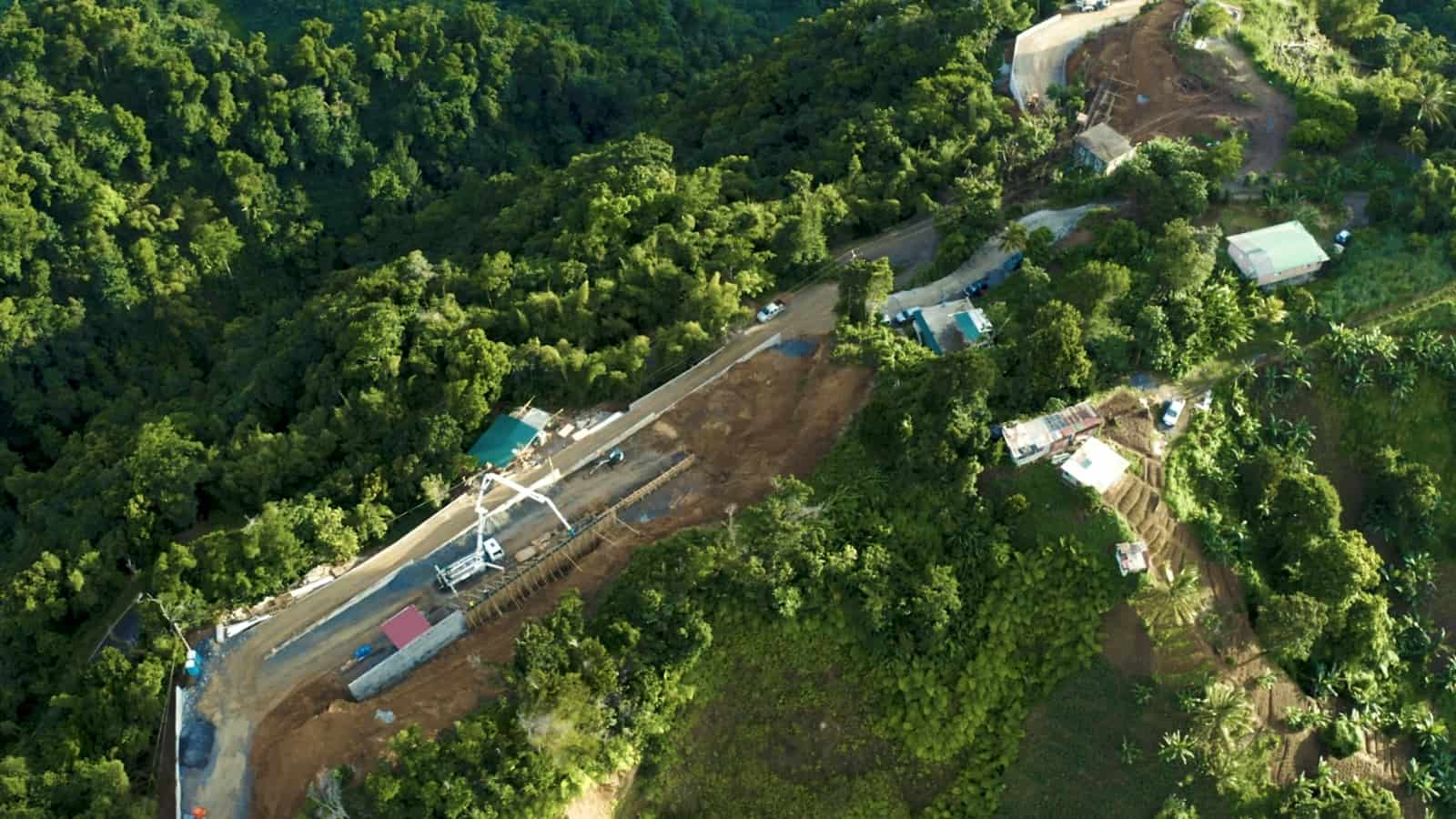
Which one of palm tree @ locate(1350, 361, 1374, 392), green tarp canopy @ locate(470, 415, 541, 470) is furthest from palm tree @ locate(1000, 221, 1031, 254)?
green tarp canopy @ locate(470, 415, 541, 470)

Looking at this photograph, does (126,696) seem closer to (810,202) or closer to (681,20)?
(810,202)

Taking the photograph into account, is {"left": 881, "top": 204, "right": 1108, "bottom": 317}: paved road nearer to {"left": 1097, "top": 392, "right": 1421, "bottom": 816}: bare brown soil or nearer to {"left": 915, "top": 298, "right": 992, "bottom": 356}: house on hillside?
{"left": 915, "top": 298, "right": 992, "bottom": 356}: house on hillside

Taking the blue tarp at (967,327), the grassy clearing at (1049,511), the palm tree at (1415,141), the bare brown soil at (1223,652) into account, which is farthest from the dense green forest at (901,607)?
the palm tree at (1415,141)

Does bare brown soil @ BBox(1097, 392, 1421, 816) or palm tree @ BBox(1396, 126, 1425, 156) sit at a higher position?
palm tree @ BBox(1396, 126, 1425, 156)

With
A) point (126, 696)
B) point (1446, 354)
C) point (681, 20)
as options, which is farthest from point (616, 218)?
point (681, 20)

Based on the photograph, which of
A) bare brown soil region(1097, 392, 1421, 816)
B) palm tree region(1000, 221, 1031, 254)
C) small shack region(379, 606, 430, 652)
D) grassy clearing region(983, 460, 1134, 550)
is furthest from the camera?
palm tree region(1000, 221, 1031, 254)

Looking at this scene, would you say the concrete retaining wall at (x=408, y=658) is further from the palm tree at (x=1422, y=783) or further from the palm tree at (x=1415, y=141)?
the palm tree at (x=1415, y=141)
